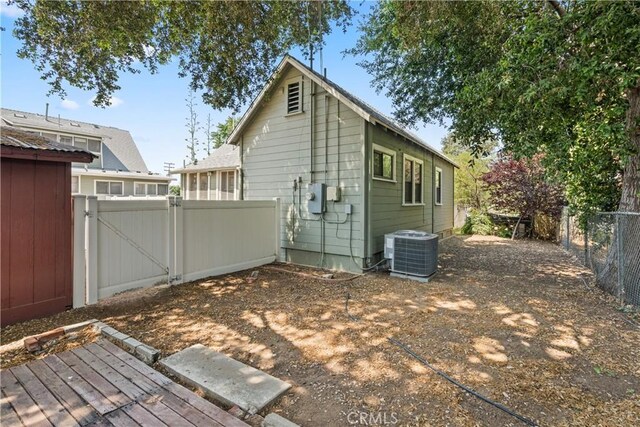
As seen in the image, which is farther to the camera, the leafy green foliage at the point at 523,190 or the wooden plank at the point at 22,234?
the leafy green foliage at the point at 523,190

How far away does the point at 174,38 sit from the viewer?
593 cm

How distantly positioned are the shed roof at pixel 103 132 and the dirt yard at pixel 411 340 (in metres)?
18.5

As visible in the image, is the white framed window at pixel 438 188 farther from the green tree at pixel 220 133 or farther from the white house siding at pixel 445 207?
the green tree at pixel 220 133

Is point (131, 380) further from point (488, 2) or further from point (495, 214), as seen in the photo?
point (495, 214)

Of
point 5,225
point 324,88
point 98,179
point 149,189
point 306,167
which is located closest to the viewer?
point 5,225

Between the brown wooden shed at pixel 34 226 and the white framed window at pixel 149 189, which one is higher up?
the white framed window at pixel 149 189

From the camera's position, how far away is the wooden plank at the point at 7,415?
2190 mm

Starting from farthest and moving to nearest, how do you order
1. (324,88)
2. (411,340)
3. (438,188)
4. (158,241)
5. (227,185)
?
(227,185) → (438,188) → (324,88) → (158,241) → (411,340)

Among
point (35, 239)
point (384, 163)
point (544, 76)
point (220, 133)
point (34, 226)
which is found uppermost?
point (220, 133)

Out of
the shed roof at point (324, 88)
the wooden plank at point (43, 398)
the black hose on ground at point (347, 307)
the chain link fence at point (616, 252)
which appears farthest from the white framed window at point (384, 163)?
the wooden plank at point (43, 398)

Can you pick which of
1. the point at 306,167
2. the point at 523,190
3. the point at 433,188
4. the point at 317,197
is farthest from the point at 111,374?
the point at 523,190

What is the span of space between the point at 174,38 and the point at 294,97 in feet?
Answer: 9.72

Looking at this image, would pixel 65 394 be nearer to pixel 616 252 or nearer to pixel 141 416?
pixel 141 416
